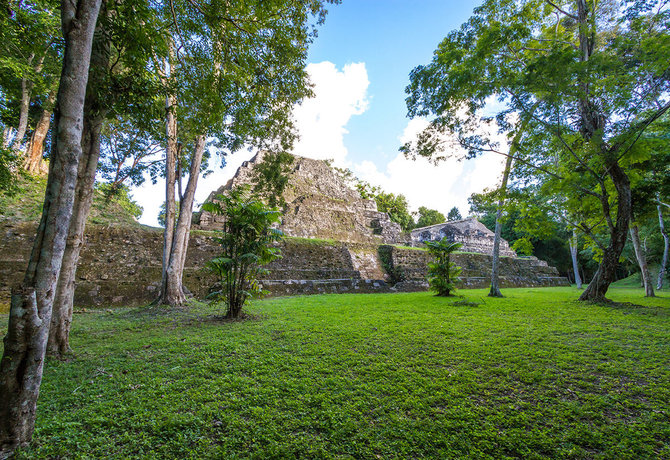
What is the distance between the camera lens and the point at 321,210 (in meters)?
15.8

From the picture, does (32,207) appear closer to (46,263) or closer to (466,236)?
(46,263)

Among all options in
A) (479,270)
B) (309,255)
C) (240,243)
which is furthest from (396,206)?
(240,243)

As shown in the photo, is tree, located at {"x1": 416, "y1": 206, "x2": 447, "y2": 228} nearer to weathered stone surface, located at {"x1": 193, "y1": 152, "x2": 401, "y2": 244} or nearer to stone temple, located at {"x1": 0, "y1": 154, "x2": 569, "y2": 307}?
stone temple, located at {"x1": 0, "y1": 154, "x2": 569, "y2": 307}

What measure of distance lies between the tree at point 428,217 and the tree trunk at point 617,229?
2768 cm

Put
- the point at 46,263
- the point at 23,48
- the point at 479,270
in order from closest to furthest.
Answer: the point at 46,263 → the point at 23,48 → the point at 479,270

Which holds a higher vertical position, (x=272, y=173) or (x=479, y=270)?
(x=272, y=173)

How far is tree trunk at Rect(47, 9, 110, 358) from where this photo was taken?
10.5ft

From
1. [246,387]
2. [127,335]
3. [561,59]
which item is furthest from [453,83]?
[127,335]

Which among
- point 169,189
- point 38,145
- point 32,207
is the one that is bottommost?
point 32,207

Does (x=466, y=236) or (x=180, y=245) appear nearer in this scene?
(x=180, y=245)

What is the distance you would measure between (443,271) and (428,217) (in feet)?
91.4

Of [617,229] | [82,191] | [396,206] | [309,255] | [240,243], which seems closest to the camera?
[82,191]

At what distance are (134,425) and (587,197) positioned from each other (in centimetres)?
1120

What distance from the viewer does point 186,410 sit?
2.04m
